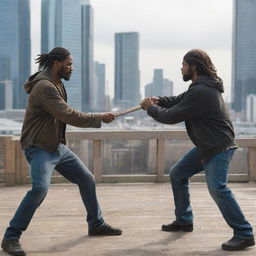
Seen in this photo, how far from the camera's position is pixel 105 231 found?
17.0 ft

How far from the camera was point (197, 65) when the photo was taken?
475cm

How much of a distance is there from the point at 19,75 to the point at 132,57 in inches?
2462

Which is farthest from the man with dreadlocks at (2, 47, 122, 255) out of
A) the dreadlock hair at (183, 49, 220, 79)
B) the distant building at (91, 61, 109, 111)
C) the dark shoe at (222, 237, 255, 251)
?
the distant building at (91, 61, 109, 111)

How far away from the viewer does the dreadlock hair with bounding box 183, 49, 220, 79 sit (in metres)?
4.73

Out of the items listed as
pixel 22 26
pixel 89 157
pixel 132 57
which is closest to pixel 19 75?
pixel 22 26

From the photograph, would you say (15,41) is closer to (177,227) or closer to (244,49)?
(244,49)

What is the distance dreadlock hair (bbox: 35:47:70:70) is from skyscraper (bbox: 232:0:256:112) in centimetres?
14289

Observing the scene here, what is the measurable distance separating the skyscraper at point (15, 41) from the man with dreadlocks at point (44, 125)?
459 feet

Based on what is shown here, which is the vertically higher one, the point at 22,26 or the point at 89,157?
the point at 22,26

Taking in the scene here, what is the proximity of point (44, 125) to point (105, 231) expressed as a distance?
1.28 m

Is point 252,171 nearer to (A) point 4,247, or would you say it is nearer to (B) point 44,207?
(B) point 44,207

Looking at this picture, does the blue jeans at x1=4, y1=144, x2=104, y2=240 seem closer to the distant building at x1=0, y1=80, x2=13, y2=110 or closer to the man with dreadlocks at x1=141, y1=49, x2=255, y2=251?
the man with dreadlocks at x1=141, y1=49, x2=255, y2=251

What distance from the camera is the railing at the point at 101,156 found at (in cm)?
891

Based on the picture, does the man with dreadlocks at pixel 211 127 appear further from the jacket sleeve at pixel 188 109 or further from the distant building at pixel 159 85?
the distant building at pixel 159 85
